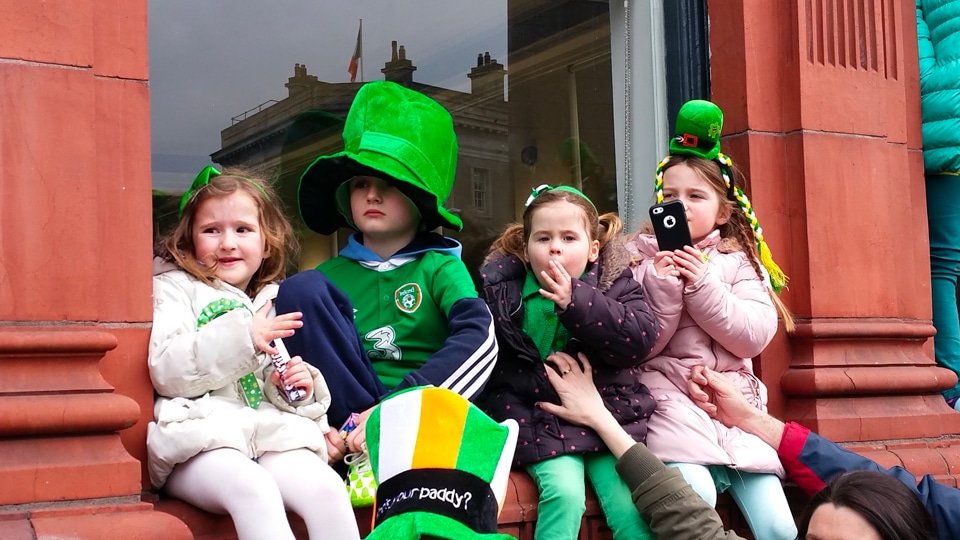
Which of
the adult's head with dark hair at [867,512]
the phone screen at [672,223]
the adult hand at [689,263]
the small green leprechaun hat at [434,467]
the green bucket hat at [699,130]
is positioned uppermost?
the green bucket hat at [699,130]

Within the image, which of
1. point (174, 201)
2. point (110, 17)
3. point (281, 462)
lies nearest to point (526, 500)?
point (281, 462)

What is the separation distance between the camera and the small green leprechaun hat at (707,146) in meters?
5.07

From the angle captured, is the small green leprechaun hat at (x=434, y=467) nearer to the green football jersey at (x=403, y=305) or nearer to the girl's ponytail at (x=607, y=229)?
the green football jersey at (x=403, y=305)

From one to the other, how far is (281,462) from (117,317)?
0.69 metres

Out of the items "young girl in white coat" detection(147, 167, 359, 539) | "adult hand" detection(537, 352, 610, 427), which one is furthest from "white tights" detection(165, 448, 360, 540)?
"adult hand" detection(537, 352, 610, 427)

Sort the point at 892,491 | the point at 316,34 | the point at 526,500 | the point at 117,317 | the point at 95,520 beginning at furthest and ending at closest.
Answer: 1. the point at 316,34
2. the point at 526,500
3. the point at 117,317
4. the point at 95,520
5. the point at 892,491

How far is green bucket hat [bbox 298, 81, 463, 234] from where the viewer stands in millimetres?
4594

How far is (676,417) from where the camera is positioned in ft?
15.1

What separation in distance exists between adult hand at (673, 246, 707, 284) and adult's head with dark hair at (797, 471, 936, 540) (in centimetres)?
138

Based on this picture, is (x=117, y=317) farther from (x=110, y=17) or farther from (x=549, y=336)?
(x=549, y=336)

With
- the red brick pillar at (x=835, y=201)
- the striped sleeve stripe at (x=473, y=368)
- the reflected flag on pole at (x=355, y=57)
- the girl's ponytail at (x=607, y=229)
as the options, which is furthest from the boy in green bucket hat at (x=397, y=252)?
the red brick pillar at (x=835, y=201)

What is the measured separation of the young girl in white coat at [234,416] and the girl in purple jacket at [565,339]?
0.75 m

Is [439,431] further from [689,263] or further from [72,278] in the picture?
[689,263]

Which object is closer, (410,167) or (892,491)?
(892,491)
